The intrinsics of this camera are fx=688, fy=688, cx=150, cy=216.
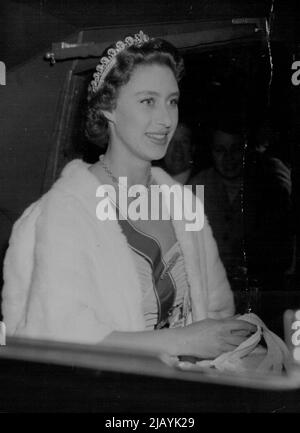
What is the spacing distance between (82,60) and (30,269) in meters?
0.54

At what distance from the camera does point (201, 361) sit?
1.76 meters

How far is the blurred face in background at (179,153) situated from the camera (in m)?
1.76

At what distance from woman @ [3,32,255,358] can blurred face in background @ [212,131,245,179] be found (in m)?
0.13

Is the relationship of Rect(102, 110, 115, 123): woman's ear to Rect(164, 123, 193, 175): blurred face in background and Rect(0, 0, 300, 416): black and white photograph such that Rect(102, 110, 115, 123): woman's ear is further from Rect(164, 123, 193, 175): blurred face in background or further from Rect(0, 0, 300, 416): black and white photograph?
Rect(164, 123, 193, 175): blurred face in background

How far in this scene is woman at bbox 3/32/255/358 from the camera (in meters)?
1.70

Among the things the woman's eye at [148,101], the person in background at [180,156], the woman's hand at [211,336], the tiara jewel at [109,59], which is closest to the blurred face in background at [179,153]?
the person in background at [180,156]

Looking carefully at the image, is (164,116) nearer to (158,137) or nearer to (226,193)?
(158,137)

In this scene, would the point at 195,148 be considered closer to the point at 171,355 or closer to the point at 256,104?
the point at 256,104

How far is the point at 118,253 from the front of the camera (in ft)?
5.63

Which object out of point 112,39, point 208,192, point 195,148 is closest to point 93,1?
point 112,39

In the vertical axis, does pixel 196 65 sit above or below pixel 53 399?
above
